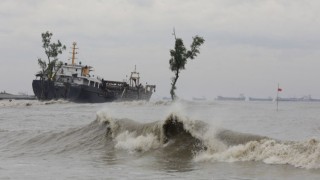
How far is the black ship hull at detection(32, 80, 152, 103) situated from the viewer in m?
67.7

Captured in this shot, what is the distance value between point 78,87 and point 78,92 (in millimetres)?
709

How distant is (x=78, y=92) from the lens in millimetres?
67188

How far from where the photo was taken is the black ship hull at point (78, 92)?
67.7m

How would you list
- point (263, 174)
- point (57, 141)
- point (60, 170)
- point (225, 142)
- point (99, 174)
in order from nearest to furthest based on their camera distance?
1. point (263, 174)
2. point (99, 174)
3. point (60, 170)
4. point (225, 142)
5. point (57, 141)

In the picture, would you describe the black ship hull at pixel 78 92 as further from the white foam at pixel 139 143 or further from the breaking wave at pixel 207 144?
the white foam at pixel 139 143

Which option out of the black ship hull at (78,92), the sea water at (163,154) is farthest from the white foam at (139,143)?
the black ship hull at (78,92)

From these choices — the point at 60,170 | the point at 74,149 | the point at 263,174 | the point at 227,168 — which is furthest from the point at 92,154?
the point at 263,174

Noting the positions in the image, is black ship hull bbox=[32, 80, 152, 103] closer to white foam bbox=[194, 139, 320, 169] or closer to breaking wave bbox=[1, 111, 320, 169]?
breaking wave bbox=[1, 111, 320, 169]

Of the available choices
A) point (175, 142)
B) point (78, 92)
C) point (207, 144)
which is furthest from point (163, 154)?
point (78, 92)

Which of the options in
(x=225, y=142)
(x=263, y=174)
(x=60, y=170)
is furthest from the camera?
(x=225, y=142)

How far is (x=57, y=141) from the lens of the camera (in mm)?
18000

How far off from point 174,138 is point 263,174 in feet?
17.3

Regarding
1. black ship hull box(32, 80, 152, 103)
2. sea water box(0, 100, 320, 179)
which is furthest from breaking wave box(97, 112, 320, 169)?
black ship hull box(32, 80, 152, 103)

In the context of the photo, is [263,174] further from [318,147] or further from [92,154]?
[92,154]
